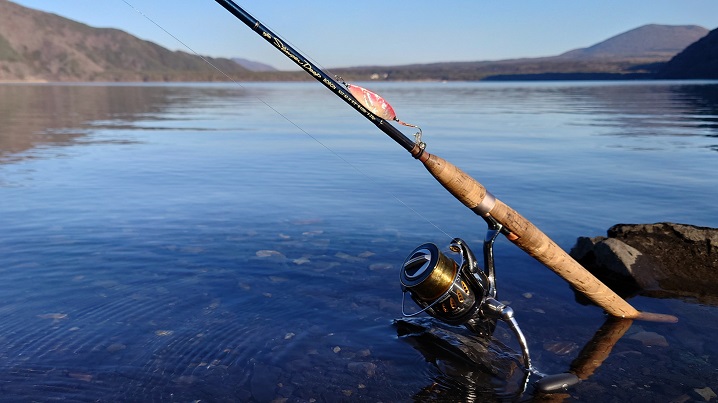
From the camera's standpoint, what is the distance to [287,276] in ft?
22.4

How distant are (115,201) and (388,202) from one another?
4293mm

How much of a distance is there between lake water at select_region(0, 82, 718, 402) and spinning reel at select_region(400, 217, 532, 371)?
0.45 metres

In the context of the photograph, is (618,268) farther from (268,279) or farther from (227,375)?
(227,375)

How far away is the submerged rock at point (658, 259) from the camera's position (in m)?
6.65

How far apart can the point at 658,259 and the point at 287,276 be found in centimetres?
396

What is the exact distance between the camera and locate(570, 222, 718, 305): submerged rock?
6.65 meters

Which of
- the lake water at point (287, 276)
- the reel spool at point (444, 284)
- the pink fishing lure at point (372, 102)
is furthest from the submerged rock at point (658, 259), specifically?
the pink fishing lure at point (372, 102)

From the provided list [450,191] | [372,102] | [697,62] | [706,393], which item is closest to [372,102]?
[372,102]

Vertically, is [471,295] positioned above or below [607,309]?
above

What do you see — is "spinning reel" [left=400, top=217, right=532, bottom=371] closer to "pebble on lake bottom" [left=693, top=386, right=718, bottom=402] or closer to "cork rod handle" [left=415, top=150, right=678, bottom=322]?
"cork rod handle" [left=415, top=150, right=678, bottom=322]

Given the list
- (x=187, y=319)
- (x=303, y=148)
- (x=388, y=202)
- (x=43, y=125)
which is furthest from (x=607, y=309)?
(x=43, y=125)

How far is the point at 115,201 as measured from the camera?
33.5ft

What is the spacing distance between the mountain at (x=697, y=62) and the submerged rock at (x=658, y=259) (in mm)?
120228

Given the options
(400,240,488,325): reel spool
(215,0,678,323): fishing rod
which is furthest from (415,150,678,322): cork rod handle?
(400,240,488,325): reel spool
